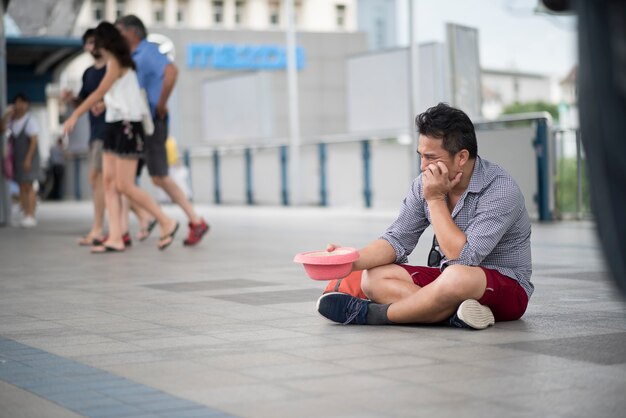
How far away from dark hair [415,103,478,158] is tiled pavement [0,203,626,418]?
2.56 ft

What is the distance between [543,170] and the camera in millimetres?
16781

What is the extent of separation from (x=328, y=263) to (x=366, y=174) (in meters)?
18.1

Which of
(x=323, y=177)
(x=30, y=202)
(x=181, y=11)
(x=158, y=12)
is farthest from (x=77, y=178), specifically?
(x=181, y=11)

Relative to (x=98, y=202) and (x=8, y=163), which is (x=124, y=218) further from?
(x=8, y=163)

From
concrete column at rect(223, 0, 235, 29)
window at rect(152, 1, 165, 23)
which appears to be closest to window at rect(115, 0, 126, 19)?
window at rect(152, 1, 165, 23)

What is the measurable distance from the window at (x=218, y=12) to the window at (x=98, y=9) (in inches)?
305

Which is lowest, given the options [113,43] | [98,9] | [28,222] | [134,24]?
[28,222]

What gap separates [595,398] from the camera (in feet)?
13.6

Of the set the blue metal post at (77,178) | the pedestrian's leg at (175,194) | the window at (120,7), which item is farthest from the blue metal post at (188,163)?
the window at (120,7)

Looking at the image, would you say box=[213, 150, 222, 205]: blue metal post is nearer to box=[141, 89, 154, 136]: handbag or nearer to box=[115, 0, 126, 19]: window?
box=[141, 89, 154, 136]: handbag

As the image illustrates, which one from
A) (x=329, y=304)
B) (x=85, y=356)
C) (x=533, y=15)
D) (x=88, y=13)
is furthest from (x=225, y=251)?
(x=88, y=13)

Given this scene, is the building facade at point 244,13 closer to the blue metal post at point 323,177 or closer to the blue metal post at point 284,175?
the blue metal post at point 284,175

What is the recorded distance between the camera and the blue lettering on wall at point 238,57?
60.5 m

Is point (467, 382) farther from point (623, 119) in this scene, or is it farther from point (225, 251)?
point (225, 251)
